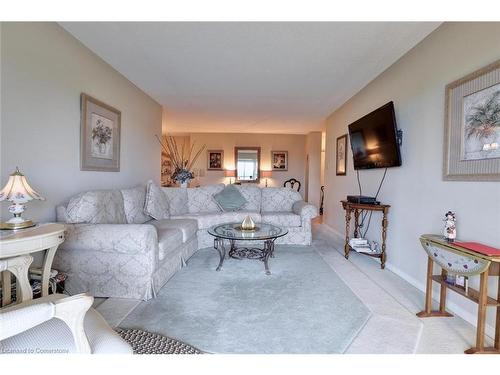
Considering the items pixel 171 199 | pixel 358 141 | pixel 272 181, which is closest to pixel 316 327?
pixel 358 141

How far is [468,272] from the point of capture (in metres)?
1.55

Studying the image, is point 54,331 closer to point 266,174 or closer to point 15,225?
point 15,225

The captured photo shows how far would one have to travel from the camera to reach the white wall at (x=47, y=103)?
5.99 feet

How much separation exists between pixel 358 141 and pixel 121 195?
3.17m

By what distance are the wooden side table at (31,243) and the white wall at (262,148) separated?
6085mm

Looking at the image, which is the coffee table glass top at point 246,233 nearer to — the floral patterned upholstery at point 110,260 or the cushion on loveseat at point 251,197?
the floral patterned upholstery at point 110,260

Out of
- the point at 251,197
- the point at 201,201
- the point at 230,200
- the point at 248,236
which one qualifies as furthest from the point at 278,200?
the point at 248,236

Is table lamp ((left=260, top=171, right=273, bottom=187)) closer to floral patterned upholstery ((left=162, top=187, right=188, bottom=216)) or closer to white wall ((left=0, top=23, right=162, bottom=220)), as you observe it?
floral patterned upholstery ((left=162, top=187, right=188, bottom=216))

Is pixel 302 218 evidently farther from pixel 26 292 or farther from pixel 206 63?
pixel 26 292

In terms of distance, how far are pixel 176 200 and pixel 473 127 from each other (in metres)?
3.67

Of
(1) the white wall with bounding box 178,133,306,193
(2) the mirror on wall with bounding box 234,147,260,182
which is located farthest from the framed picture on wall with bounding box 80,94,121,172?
(2) the mirror on wall with bounding box 234,147,260,182

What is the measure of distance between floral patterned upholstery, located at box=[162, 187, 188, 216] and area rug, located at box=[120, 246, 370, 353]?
51.4 inches

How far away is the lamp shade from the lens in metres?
1.54

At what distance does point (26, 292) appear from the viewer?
55.2 inches
